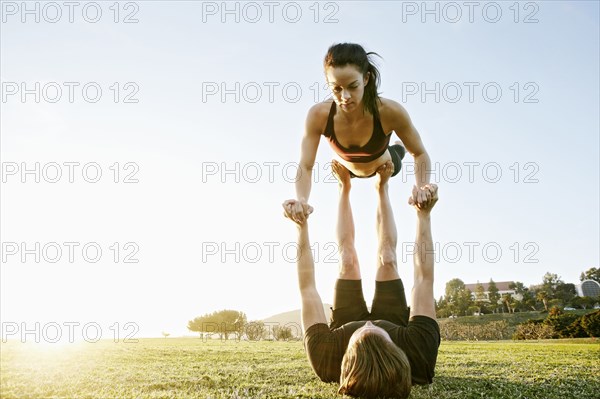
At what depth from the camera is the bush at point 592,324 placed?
2145 centimetres

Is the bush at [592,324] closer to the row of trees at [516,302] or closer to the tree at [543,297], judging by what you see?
the row of trees at [516,302]

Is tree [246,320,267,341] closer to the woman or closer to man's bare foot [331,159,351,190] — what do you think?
man's bare foot [331,159,351,190]

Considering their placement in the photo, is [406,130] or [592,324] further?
[592,324]

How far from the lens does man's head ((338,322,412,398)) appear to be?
3.40 metres

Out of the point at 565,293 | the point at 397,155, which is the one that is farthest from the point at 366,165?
Answer: the point at 565,293

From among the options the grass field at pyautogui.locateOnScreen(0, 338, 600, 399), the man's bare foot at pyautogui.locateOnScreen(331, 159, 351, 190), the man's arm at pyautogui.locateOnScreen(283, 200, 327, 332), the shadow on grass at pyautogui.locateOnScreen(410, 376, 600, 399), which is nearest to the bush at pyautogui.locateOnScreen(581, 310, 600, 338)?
the grass field at pyautogui.locateOnScreen(0, 338, 600, 399)

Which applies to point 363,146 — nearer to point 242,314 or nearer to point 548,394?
point 548,394

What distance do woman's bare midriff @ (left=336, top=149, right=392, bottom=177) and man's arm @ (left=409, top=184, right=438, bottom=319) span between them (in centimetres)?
A: 231

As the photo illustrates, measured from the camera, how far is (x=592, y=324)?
71.5ft

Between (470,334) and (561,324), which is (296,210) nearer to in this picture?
(470,334)

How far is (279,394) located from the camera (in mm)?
4539

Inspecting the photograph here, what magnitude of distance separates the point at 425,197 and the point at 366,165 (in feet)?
8.07

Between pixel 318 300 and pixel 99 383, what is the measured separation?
9.33ft

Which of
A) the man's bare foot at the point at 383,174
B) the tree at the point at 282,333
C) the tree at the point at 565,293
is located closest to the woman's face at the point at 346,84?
the man's bare foot at the point at 383,174
